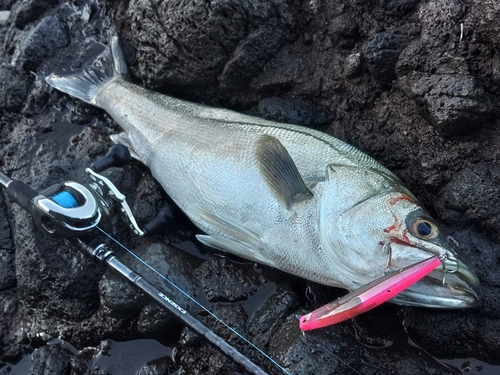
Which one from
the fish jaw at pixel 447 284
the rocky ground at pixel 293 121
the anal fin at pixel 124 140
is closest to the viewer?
the fish jaw at pixel 447 284

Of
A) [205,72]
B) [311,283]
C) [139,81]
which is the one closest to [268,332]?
[311,283]

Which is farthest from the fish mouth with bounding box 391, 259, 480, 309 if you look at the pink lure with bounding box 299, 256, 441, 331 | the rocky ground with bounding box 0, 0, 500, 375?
the rocky ground with bounding box 0, 0, 500, 375

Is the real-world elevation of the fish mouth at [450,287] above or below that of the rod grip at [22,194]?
below

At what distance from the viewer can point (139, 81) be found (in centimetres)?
378

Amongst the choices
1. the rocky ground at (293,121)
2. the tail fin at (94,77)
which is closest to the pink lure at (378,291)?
the rocky ground at (293,121)

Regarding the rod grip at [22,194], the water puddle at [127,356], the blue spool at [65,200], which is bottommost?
the water puddle at [127,356]

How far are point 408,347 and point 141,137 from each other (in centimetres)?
221

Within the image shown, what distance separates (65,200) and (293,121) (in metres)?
1.58

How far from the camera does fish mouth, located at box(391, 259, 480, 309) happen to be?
2174 millimetres

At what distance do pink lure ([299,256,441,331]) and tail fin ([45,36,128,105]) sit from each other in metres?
2.54

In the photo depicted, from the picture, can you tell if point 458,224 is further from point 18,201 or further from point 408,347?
point 18,201

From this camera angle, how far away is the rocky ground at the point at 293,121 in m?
2.50

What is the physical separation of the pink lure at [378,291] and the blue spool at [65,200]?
5.20ft

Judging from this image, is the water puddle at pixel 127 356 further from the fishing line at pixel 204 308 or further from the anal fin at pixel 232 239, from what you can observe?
the anal fin at pixel 232 239
